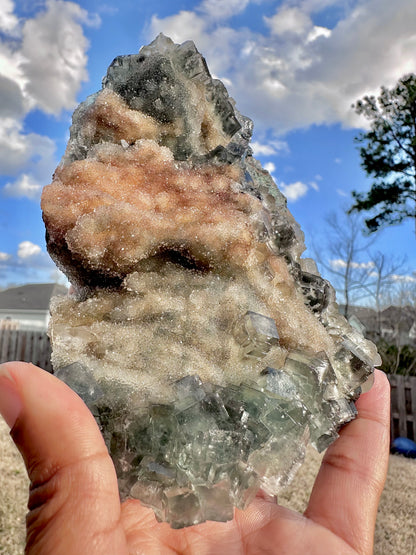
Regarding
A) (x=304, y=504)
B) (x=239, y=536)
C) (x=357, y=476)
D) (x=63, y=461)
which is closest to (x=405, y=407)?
(x=304, y=504)

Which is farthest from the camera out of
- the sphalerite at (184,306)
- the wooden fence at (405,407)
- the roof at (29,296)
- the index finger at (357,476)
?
the roof at (29,296)

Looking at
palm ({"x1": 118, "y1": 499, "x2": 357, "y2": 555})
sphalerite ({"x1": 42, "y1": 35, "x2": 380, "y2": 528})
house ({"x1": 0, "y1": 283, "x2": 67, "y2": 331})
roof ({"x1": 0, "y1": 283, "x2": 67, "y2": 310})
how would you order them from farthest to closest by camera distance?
1. roof ({"x1": 0, "y1": 283, "x2": 67, "y2": 310})
2. house ({"x1": 0, "y1": 283, "x2": 67, "y2": 331})
3. palm ({"x1": 118, "y1": 499, "x2": 357, "y2": 555})
4. sphalerite ({"x1": 42, "y1": 35, "x2": 380, "y2": 528})

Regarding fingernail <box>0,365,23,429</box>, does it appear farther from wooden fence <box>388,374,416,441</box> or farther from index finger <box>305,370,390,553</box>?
wooden fence <box>388,374,416,441</box>

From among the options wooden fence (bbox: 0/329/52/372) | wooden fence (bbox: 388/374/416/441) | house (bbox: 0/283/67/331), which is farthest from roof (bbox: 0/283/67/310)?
wooden fence (bbox: 388/374/416/441)

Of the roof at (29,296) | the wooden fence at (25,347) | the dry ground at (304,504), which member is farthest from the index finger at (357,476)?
the roof at (29,296)

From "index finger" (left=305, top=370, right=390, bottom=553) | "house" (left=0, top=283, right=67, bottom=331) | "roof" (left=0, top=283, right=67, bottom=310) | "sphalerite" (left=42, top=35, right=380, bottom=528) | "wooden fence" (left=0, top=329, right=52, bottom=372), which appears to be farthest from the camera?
"roof" (left=0, top=283, right=67, bottom=310)

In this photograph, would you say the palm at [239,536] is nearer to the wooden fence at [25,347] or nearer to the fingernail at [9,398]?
the fingernail at [9,398]

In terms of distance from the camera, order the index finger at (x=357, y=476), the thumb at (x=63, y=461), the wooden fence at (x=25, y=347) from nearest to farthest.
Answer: the thumb at (x=63, y=461)
the index finger at (x=357, y=476)
the wooden fence at (x=25, y=347)
